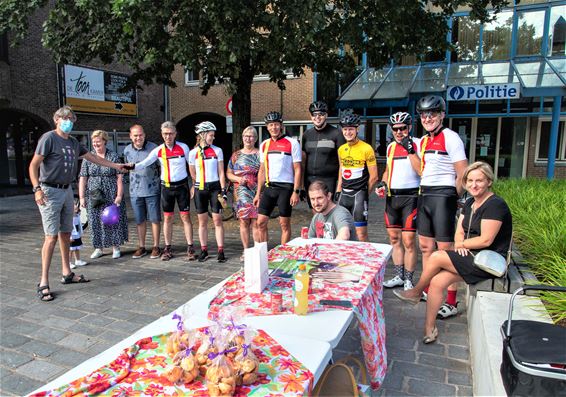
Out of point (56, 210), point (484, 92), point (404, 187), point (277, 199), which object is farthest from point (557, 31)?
point (56, 210)

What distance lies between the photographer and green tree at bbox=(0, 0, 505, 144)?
631 centimetres

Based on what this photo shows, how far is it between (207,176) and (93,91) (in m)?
14.7

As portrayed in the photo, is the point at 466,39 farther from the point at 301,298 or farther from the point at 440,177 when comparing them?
the point at 301,298

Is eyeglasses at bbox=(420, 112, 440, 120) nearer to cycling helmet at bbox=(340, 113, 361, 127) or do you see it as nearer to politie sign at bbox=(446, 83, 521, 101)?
cycling helmet at bbox=(340, 113, 361, 127)

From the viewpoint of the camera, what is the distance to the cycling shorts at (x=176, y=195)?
5.89 m

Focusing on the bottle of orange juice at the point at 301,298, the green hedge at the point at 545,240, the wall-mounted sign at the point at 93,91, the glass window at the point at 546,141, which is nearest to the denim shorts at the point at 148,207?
the bottle of orange juice at the point at 301,298

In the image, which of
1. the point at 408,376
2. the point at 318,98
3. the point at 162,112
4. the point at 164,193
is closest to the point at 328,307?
the point at 408,376

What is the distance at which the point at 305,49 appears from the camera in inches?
331

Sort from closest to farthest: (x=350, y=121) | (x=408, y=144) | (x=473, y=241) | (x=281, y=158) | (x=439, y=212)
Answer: (x=473, y=241)
(x=439, y=212)
(x=408, y=144)
(x=350, y=121)
(x=281, y=158)

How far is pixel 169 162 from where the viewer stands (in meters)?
5.81

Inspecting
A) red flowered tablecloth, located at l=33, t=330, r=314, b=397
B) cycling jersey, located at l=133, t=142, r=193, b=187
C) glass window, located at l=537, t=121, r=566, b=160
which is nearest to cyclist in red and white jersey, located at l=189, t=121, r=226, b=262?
cycling jersey, located at l=133, t=142, r=193, b=187

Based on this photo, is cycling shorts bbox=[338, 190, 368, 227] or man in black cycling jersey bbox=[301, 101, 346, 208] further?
man in black cycling jersey bbox=[301, 101, 346, 208]

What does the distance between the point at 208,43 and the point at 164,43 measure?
90cm

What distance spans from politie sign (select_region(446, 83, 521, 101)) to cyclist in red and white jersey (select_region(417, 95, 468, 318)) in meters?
11.4
